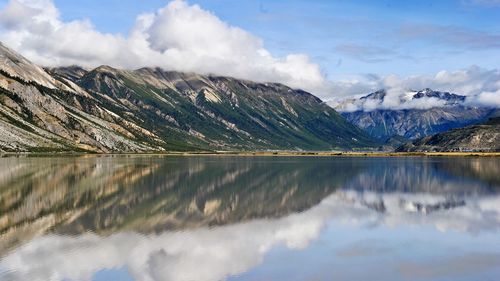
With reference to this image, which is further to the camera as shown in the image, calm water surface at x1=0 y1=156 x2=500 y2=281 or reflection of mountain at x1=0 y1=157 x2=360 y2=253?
reflection of mountain at x1=0 y1=157 x2=360 y2=253

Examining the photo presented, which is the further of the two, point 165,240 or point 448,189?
point 448,189

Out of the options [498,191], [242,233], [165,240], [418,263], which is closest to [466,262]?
[418,263]

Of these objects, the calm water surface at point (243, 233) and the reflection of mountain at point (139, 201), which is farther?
the reflection of mountain at point (139, 201)

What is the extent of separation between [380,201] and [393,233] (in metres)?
27.9

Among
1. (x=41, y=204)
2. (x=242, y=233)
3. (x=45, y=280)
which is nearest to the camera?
(x=45, y=280)

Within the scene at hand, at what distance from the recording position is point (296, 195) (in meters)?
86.2

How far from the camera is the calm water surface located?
37.4m

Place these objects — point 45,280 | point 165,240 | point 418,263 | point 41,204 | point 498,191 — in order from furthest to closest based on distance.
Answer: point 498,191, point 41,204, point 165,240, point 418,263, point 45,280

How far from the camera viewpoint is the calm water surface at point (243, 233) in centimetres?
3738

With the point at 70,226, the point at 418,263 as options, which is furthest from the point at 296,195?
the point at 418,263

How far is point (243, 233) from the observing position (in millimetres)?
52188

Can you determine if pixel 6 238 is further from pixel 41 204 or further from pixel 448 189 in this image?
pixel 448 189

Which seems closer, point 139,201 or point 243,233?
point 243,233

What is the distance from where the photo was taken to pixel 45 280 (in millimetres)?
34312
